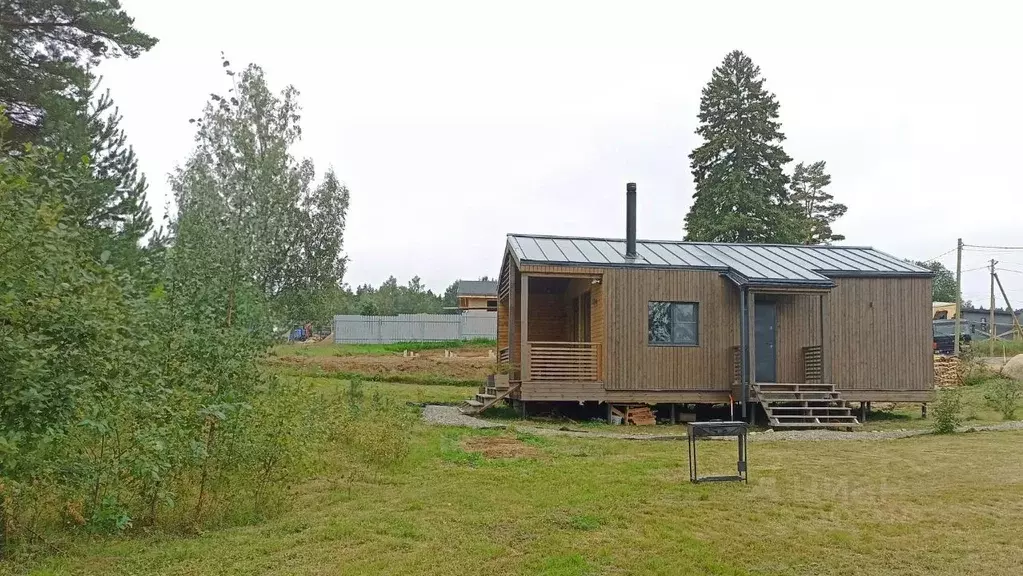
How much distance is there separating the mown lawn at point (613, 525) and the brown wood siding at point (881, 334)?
7254 millimetres

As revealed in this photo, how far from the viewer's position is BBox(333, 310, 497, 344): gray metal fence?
40.8 metres

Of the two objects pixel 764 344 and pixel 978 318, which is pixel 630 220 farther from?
pixel 978 318

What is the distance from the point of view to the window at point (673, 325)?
1681 centimetres

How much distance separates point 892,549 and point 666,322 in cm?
1114

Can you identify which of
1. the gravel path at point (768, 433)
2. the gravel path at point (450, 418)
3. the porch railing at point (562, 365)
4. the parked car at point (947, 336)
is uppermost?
the parked car at point (947, 336)

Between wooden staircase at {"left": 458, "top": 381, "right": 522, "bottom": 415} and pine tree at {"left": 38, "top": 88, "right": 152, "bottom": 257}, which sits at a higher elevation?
pine tree at {"left": 38, "top": 88, "right": 152, "bottom": 257}

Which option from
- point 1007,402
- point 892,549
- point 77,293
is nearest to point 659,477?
point 892,549

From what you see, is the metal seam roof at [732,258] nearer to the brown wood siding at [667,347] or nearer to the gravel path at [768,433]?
the brown wood siding at [667,347]

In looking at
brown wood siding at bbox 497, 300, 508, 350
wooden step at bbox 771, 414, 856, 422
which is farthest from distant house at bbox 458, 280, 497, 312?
wooden step at bbox 771, 414, 856, 422

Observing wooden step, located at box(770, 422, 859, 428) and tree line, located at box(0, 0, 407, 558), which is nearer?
tree line, located at box(0, 0, 407, 558)

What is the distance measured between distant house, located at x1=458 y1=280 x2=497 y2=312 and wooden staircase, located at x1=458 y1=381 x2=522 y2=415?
34.4 m

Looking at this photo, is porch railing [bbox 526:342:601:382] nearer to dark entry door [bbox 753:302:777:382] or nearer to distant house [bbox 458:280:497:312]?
dark entry door [bbox 753:302:777:382]

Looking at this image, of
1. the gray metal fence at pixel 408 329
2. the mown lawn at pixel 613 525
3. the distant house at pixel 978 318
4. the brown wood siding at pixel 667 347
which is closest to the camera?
the mown lawn at pixel 613 525

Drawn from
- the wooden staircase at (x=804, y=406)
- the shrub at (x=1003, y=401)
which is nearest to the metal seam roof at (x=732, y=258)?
the wooden staircase at (x=804, y=406)
